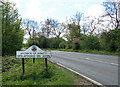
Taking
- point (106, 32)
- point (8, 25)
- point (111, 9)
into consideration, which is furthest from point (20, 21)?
point (111, 9)

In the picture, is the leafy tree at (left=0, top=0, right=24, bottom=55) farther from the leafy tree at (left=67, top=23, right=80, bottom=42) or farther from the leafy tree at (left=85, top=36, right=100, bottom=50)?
the leafy tree at (left=67, top=23, right=80, bottom=42)

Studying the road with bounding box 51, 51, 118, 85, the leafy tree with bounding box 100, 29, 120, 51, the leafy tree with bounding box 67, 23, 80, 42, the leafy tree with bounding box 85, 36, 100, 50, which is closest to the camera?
the road with bounding box 51, 51, 118, 85

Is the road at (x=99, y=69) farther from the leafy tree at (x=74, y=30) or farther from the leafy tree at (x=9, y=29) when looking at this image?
the leafy tree at (x=74, y=30)

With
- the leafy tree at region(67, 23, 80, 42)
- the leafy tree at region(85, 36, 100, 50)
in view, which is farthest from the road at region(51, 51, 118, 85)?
the leafy tree at region(67, 23, 80, 42)

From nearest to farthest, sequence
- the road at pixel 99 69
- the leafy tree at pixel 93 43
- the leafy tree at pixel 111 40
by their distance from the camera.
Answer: the road at pixel 99 69, the leafy tree at pixel 111 40, the leafy tree at pixel 93 43

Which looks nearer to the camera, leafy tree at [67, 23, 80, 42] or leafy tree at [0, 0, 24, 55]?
leafy tree at [0, 0, 24, 55]

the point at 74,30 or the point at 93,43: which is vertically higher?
the point at 74,30

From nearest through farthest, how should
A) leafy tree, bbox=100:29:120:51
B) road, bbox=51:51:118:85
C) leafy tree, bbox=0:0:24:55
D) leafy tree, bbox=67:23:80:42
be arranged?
road, bbox=51:51:118:85 < leafy tree, bbox=0:0:24:55 < leafy tree, bbox=100:29:120:51 < leafy tree, bbox=67:23:80:42

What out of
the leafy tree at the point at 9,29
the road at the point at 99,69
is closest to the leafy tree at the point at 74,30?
the road at the point at 99,69

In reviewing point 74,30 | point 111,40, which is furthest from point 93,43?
point 74,30

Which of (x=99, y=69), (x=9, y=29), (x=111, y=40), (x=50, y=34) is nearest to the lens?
(x=99, y=69)

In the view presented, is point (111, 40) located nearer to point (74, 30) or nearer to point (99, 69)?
point (99, 69)

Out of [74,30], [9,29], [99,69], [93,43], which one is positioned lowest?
[99,69]

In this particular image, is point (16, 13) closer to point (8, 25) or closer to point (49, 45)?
point (8, 25)
